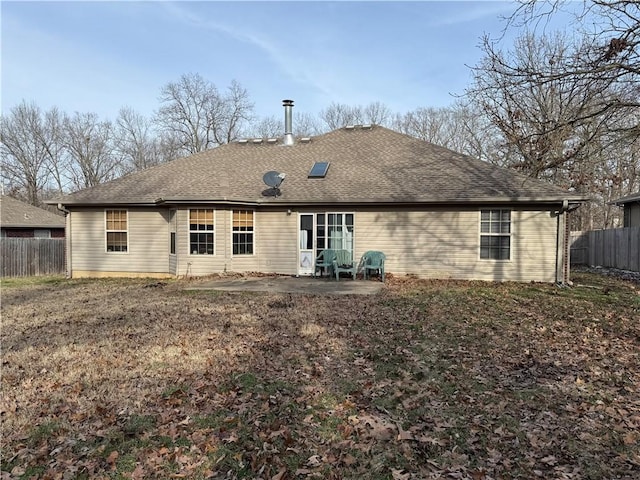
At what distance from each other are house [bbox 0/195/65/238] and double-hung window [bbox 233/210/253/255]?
16.7 metres

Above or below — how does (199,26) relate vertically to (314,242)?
above

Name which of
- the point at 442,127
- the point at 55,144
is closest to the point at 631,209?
the point at 442,127

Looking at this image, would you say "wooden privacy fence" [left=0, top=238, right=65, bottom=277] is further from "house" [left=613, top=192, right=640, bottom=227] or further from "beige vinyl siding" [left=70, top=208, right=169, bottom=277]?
"house" [left=613, top=192, right=640, bottom=227]

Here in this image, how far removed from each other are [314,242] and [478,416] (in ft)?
32.0

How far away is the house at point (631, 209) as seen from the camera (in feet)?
63.6

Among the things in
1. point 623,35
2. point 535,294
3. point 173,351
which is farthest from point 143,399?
point 535,294

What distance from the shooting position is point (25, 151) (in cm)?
3631

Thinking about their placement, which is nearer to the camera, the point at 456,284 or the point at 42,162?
the point at 456,284

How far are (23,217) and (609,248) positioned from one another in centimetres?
3102

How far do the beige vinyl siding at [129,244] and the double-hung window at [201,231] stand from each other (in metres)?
1.31

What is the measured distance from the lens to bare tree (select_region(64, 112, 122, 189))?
124 feet

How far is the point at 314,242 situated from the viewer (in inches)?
520

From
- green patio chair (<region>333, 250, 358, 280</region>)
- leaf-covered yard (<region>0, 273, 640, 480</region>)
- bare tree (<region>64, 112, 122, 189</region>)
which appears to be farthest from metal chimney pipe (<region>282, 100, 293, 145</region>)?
bare tree (<region>64, 112, 122, 189</region>)

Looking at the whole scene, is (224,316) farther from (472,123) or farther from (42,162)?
(42,162)
